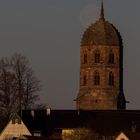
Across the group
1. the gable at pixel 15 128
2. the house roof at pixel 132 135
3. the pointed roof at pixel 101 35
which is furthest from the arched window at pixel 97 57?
the house roof at pixel 132 135

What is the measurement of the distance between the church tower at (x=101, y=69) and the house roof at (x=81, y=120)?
13.4 m

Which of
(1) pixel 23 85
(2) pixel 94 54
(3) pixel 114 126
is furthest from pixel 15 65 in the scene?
(2) pixel 94 54

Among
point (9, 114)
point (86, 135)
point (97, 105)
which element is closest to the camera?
point (86, 135)

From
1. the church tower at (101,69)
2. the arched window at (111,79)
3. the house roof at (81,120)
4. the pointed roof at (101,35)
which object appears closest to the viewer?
the house roof at (81,120)

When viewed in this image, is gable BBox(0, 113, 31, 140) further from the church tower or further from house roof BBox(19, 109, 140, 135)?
the church tower

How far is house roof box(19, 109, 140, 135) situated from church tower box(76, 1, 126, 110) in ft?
44.1

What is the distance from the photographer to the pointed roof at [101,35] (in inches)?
6491

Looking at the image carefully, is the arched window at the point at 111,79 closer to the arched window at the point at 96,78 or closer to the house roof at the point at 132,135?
the arched window at the point at 96,78

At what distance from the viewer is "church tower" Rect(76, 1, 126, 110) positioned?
6383 inches

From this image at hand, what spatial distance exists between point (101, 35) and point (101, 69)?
430 cm

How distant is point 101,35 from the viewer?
165 meters

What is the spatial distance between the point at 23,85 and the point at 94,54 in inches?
916

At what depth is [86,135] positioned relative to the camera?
130000 millimetres

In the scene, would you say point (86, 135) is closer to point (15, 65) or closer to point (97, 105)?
point (15, 65)
